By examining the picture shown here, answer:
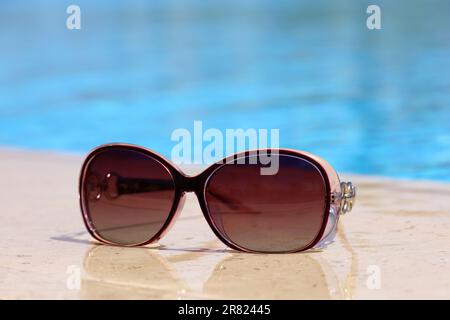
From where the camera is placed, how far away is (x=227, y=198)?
165 cm

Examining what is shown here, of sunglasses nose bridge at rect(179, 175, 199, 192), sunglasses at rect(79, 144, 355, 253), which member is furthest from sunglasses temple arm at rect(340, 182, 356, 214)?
sunglasses nose bridge at rect(179, 175, 199, 192)

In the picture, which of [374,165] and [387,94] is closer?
[374,165]

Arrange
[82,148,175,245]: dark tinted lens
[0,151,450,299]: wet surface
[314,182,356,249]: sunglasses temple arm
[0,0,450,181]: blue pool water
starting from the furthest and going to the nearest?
[0,0,450,181]: blue pool water, [82,148,175,245]: dark tinted lens, [314,182,356,249]: sunglasses temple arm, [0,151,450,299]: wet surface

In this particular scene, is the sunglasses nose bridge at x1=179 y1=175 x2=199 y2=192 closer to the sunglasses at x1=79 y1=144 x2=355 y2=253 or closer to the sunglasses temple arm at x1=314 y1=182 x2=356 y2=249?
the sunglasses at x1=79 y1=144 x2=355 y2=253

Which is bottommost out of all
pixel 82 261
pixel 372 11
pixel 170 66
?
pixel 82 261

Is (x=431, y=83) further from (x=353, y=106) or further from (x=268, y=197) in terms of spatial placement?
(x=268, y=197)

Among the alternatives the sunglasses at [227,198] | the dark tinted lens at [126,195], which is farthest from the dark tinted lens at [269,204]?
the dark tinted lens at [126,195]

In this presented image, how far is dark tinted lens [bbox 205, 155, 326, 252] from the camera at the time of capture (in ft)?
5.19

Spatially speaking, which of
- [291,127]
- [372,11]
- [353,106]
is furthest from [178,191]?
[372,11]

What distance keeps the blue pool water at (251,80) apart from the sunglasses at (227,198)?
141cm

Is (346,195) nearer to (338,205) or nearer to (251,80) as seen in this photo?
(338,205)

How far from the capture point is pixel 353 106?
4.22 metres

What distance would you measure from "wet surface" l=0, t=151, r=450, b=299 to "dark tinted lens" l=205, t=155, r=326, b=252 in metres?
0.03

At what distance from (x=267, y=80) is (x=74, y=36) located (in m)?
2.59
